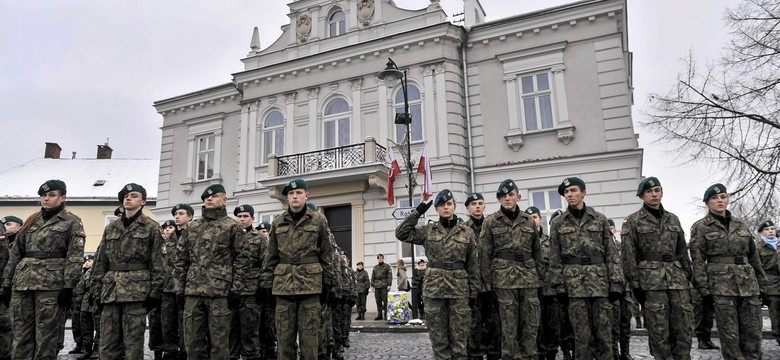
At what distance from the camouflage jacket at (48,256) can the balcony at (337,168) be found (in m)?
10.9

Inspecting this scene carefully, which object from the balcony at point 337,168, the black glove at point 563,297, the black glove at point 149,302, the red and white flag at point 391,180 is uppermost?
the balcony at point 337,168

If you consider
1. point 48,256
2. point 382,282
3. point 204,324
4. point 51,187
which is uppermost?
point 51,187

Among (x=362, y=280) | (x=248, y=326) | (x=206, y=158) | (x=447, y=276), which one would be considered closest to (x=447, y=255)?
(x=447, y=276)

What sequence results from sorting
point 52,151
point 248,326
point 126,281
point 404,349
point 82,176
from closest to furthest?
1. point 126,281
2. point 248,326
3. point 404,349
4. point 82,176
5. point 52,151

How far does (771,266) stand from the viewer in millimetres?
8414

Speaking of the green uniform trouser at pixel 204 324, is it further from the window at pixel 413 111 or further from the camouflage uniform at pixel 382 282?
the window at pixel 413 111

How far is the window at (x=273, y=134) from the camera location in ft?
65.8

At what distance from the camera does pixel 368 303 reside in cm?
1780

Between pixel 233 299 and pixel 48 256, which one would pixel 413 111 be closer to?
pixel 233 299

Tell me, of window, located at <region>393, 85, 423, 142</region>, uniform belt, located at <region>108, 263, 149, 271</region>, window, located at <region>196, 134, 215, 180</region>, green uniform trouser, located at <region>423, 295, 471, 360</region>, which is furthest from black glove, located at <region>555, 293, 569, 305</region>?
window, located at <region>196, 134, 215, 180</region>

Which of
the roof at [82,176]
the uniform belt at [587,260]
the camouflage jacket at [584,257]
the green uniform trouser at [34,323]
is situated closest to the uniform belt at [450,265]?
the camouflage jacket at [584,257]

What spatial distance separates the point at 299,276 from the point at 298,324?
51 cm

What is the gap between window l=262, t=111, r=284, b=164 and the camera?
65.8 ft

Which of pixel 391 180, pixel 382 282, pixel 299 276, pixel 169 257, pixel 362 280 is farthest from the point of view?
pixel 362 280
